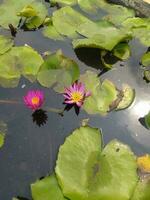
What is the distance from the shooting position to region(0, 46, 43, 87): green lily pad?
1.77 metres

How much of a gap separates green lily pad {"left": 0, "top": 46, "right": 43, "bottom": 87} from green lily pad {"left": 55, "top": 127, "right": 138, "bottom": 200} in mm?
452

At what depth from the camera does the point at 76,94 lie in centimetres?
169

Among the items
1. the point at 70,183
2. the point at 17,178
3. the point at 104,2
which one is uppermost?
the point at 104,2

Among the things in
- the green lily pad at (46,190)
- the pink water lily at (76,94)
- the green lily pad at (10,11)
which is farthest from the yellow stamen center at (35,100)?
the green lily pad at (10,11)

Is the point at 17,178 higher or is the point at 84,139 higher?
the point at 84,139

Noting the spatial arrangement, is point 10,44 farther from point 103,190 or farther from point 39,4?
point 103,190

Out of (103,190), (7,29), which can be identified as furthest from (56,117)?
(7,29)

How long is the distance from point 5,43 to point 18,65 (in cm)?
19

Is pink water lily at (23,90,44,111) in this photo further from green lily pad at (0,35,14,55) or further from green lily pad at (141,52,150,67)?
green lily pad at (141,52,150,67)

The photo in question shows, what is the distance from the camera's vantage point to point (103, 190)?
135 centimetres

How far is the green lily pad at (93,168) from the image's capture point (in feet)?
4.41

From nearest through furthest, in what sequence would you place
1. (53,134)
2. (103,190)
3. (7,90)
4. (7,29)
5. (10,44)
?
1. (103,190)
2. (53,134)
3. (7,90)
4. (10,44)
5. (7,29)

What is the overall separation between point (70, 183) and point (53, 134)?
11.8 inches

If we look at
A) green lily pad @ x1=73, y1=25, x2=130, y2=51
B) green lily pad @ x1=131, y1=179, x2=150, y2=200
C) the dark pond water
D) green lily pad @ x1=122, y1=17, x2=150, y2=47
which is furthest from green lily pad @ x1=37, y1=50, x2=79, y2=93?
green lily pad @ x1=131, y1=179, x2=150, y2=200
